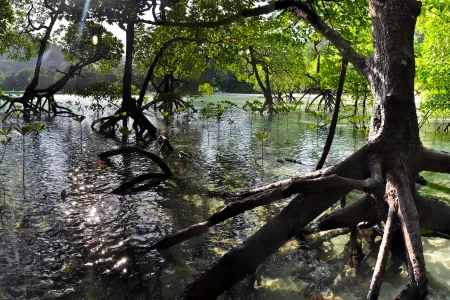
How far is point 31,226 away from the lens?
6031 millimetres

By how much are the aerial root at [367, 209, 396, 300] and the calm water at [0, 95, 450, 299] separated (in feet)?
3.51

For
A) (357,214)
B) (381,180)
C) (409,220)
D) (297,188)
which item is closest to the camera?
(409,220)

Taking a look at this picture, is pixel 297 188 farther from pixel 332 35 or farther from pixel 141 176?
pixel 141 176

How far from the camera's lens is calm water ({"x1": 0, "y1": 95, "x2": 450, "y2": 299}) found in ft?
14.1

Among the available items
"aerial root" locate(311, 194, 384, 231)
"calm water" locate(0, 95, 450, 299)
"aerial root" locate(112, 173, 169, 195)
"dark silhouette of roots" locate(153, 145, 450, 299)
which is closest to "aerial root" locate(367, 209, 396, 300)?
"dark silhouette of roots" locate(153, 145, 450, 299)

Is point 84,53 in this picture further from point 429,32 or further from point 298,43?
point 429,32

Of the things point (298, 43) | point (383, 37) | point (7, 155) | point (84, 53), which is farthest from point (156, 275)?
point (84, 53)

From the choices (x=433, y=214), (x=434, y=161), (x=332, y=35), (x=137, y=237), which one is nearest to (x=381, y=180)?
(x=433, y=214)

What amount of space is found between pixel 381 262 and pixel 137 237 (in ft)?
12.5

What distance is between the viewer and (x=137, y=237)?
5.71 metres

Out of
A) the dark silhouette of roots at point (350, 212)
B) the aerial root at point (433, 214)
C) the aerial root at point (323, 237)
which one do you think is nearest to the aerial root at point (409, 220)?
the dark silhouette of roots at point (350, 212)

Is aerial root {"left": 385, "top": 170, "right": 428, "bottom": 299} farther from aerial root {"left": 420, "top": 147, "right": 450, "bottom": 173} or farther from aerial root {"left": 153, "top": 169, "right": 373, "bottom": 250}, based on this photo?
aerial root {"left": 420, "top": 147, "right": 450, "bottom": 173}

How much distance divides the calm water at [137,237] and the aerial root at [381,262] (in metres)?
1.07

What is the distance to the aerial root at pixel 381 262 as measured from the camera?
302cm
